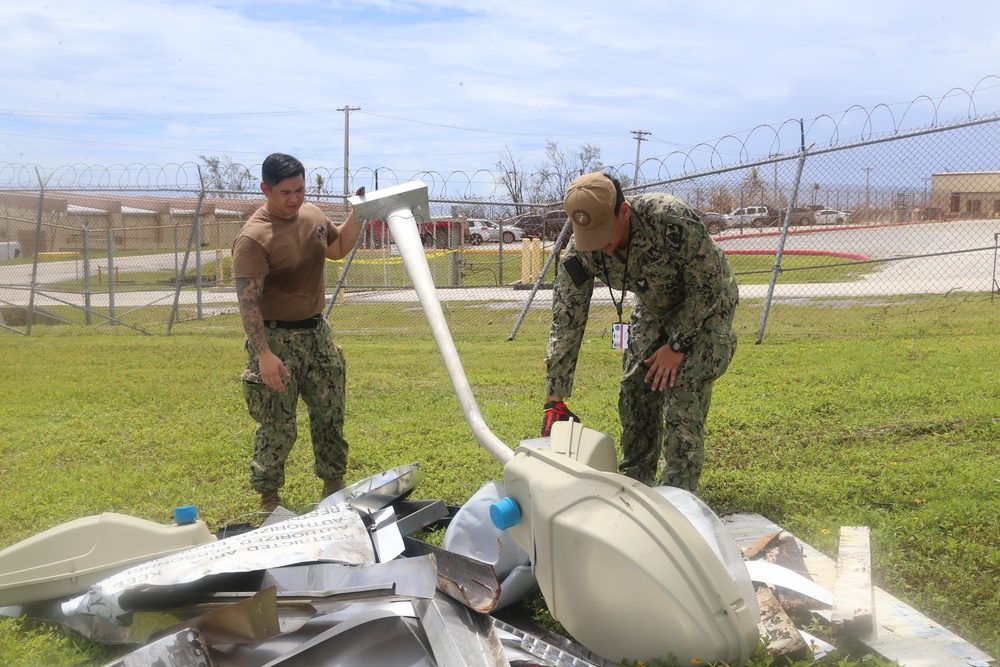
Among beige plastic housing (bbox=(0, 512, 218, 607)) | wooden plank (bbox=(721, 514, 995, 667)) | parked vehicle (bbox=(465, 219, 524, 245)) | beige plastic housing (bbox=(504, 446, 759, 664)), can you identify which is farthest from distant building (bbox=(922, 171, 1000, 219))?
parked vehicle (bbox=(465, 219, 524, 245))

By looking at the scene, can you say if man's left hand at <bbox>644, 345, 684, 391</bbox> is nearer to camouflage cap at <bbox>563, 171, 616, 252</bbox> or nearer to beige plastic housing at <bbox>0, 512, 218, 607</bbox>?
camouflage cap at <bbox>563, 171, 616, 252</bbox>

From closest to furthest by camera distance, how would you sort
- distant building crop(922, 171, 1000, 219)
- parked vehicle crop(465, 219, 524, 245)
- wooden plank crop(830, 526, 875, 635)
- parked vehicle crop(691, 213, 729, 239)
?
1. wooden plank crop(830, 526, 875, 635)
2. distant building crop(922, 171, 1000, 219)
3. parked vehicle crop(691, 213, 729, 239)
4. parked vehicle crop(465, 219, 524, 245)

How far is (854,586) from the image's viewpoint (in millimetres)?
3121

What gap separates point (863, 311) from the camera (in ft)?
38.8

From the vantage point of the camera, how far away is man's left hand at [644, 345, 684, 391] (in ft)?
12.1

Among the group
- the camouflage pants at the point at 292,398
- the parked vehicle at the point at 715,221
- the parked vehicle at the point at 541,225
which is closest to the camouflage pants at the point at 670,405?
the camouflage pants at the point at 292,398

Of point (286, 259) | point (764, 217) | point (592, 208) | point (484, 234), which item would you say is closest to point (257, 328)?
point (286, 259)

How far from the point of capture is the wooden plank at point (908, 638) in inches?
109

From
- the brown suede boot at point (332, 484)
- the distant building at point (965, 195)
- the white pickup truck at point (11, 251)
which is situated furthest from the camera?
the white pickup truck at point (11, 251)

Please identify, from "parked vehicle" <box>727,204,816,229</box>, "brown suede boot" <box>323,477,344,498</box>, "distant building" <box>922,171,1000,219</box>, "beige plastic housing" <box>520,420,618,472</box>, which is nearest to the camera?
"beige plastic housing" <box>520,420,618,472</box>

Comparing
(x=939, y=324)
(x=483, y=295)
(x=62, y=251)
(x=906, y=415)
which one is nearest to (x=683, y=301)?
(x=906, y=415)

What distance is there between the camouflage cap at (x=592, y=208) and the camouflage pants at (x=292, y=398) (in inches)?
69.9

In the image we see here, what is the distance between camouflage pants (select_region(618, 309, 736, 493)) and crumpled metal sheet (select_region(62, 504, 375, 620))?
1.45 metres

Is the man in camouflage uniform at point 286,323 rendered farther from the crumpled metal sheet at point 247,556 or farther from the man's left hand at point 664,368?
the man's left hand at point 664,368
